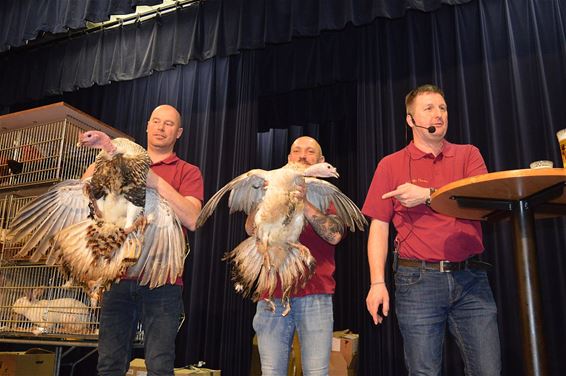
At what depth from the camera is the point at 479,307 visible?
2.06m

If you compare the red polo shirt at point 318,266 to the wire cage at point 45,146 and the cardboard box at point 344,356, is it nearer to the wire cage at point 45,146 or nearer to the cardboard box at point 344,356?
the wire cage at point 45,146

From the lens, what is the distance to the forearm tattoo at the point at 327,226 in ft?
7.48

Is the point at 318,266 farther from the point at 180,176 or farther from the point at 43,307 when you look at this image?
the point at 43,307

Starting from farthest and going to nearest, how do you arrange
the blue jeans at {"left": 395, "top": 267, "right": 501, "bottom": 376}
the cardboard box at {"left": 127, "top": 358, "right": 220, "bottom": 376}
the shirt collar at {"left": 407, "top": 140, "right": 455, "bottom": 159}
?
1. the cardboard box at {"left": 127, "top": 358, "right": 220, "bottom": 376}
2. the shirt collar at {"left": 407, "top": 140, "right": 455, "bottom": 159}
3. the blue jeans at {"left": 395, "top": 267, "right": 501, "bottom": 376}

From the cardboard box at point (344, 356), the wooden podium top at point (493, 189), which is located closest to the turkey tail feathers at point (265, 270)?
the wooden podium top at point (493, 189)

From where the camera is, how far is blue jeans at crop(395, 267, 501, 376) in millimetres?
2027

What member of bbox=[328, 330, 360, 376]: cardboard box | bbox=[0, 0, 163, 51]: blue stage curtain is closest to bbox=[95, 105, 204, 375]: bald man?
bbox=[328, 330, 360, 376]: cardboard box

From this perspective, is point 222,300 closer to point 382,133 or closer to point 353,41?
point 382,133

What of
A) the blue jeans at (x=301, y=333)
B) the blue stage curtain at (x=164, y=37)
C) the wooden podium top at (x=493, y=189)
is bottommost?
the blue jeans at (x=301, y=333)

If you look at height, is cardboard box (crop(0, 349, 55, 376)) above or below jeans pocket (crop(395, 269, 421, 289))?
below

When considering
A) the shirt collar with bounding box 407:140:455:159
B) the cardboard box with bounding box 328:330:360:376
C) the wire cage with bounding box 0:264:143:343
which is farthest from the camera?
the cardboard box with bounding box 328:330:360:376

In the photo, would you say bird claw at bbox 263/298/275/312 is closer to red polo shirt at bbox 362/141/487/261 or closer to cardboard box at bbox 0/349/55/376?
red polo shirt at bbox 362/141/487/261

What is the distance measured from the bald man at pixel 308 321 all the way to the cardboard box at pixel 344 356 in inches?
93.3

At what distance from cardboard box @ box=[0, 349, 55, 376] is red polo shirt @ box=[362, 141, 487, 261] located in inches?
123
